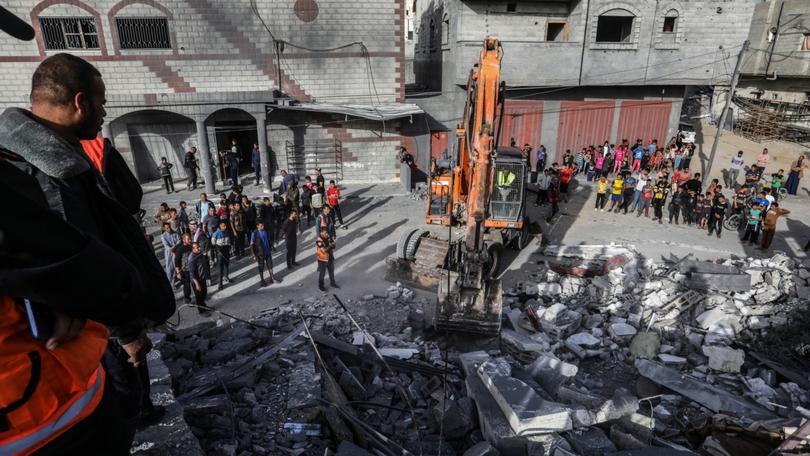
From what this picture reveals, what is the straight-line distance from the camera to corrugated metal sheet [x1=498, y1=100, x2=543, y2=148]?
69.5ft

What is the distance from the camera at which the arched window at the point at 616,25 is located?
19672mm

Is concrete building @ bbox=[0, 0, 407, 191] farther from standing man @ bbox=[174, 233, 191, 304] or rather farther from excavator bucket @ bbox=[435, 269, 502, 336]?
excavator bucket @ bbox=[435, 269, 502, 336]

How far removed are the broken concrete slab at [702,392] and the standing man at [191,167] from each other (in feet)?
53.2

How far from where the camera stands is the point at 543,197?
1648 cm

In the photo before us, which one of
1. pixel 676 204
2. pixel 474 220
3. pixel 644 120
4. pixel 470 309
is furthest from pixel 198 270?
pixel 644 120

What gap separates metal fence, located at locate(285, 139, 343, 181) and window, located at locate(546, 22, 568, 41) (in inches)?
404

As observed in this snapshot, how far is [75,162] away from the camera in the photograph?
1.62 m

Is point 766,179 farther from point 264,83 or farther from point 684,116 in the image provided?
point 264,83

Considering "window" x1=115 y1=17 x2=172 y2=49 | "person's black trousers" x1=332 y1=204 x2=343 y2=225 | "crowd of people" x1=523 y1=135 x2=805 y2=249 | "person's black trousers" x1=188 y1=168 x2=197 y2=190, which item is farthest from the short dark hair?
"window" x1=115 y1=17 x2=172 y2=49

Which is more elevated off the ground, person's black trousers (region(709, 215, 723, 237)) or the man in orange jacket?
the man in orange jacket

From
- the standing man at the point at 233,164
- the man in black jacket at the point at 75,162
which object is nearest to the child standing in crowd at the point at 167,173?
the standing man at the point at 233,164

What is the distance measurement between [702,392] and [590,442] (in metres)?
3.05

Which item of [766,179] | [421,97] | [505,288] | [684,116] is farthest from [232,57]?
[684,116]

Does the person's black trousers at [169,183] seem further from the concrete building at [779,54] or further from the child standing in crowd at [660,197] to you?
the concrete building at [779,54]
